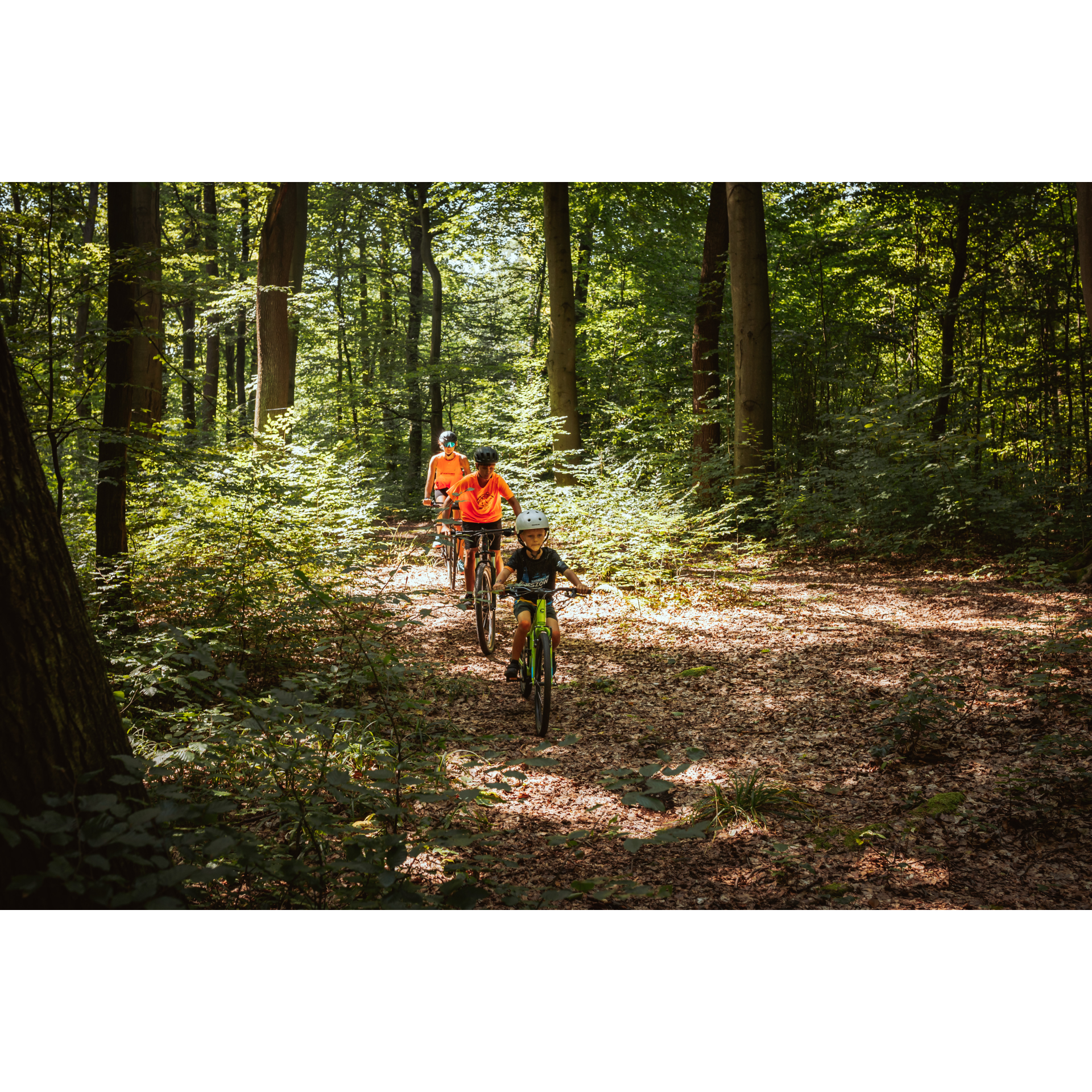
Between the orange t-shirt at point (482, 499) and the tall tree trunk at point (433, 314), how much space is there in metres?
13.6

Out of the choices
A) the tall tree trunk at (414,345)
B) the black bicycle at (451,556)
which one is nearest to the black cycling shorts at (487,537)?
the black bicycle at (451,556)

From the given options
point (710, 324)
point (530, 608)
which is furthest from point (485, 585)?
point (710, 324)

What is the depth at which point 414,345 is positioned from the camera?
22047 mm

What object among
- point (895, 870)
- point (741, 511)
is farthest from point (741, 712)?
Answer: point (741, 511)

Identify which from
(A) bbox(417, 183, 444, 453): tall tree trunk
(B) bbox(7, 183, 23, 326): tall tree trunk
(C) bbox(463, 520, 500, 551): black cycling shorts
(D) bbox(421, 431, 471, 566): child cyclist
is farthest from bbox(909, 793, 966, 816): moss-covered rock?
(A) bbox(417, 183, 444, 453): tall tree trunk

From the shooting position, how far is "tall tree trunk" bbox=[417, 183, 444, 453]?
21.4 meters

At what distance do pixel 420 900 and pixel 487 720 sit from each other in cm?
329

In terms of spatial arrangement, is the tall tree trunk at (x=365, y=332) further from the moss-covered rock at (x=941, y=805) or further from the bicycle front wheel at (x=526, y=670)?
the moss-covered rock at (x=941, y=805)

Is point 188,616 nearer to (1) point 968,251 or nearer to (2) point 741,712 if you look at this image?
(2) point 741,712

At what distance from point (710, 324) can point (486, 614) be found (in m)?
10.4

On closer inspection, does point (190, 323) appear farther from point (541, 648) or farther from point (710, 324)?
point (541, 648)

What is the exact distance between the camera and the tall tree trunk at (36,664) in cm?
221

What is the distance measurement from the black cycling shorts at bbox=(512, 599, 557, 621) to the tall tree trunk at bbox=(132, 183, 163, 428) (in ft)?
9.56

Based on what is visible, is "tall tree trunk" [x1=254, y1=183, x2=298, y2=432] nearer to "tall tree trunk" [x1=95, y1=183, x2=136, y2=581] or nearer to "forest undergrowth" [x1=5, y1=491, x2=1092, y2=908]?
"forest undergrowth" [x1=5, y1=491, x2=1092, y2=908]
